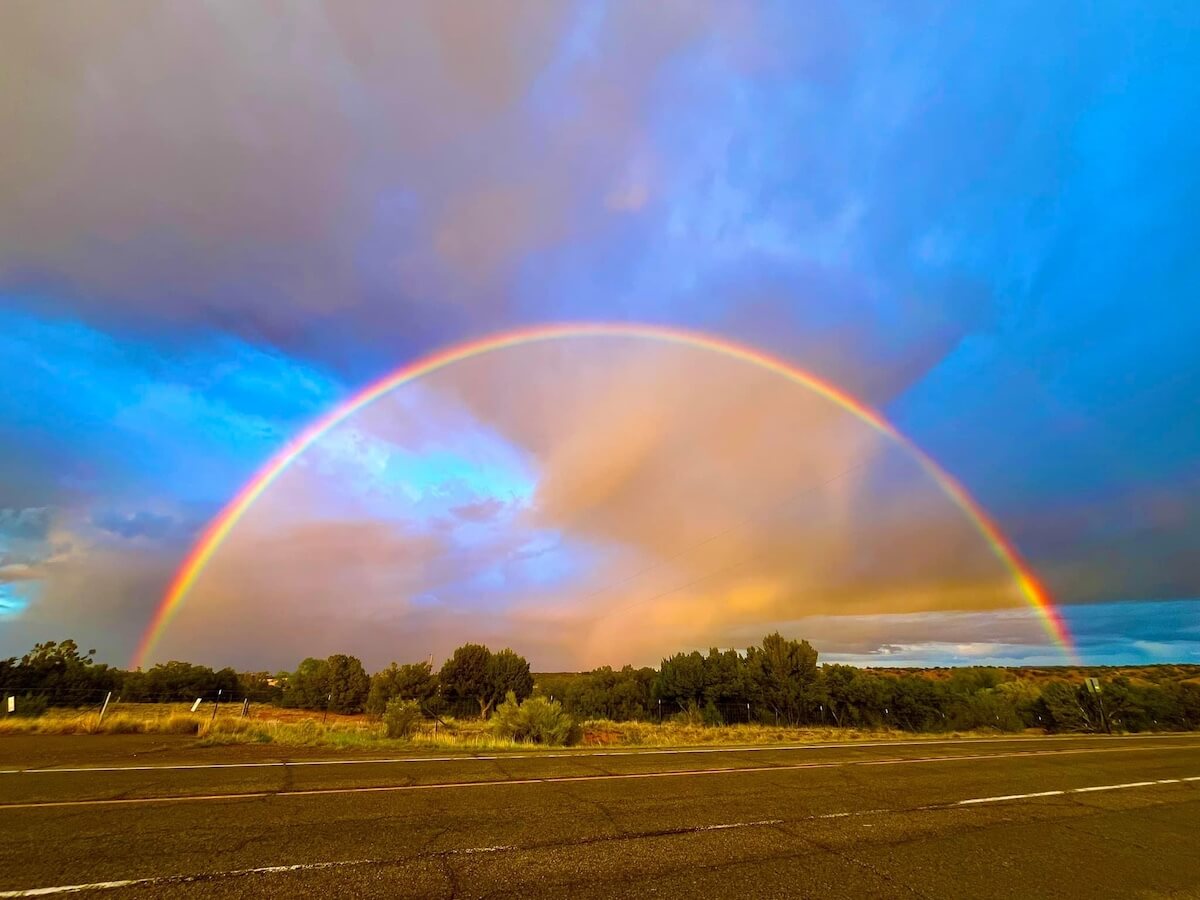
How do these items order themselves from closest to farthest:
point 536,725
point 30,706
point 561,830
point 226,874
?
point 226,874 < point 561,830 < point 536,725 < point 30,706

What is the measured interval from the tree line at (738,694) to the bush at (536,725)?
75.2 ft

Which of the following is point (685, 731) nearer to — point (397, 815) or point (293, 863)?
point (397, 815)

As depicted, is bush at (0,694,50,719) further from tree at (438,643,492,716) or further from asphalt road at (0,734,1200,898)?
tree at (438,643,492,716)

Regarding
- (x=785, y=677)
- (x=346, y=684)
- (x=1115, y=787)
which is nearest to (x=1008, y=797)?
(x=1115, y=787)

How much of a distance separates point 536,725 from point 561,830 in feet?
49.9

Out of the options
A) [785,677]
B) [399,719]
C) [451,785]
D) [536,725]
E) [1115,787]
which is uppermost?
[785,677]

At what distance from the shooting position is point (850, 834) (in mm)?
8297

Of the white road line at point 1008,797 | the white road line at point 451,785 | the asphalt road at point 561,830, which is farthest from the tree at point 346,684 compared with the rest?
the white road line at point 1008,797

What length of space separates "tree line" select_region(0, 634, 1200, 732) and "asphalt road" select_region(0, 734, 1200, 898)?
34.2 meters

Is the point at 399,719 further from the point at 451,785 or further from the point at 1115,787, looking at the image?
the point at 1115,787

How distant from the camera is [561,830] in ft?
25.5

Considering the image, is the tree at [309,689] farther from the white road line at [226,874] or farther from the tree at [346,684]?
the white road line at [226,874]

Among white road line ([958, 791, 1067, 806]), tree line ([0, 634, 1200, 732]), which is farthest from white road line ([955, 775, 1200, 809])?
tree line ([0, 634, 1200, 732])

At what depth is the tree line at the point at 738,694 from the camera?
4816 cm
